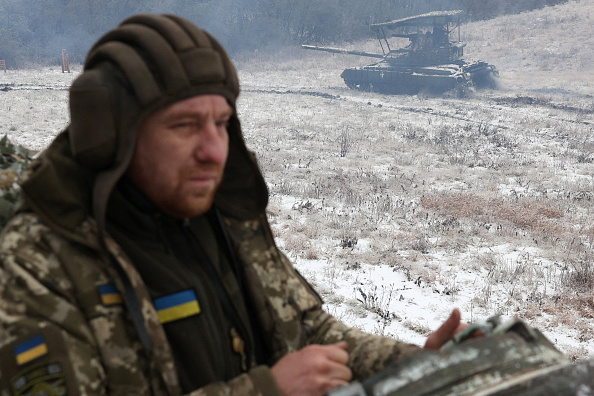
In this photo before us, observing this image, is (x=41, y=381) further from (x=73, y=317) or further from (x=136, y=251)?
(x=136, y=251)

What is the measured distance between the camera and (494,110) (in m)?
19.1

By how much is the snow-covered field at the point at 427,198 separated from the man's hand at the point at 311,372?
3544 millimetres

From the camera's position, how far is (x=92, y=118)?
1366 mm

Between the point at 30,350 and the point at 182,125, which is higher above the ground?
the point at 182,125

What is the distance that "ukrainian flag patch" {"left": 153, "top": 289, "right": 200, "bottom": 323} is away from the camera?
143 centimetres

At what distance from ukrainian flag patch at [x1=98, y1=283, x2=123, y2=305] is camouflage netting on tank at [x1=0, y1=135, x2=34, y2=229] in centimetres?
73

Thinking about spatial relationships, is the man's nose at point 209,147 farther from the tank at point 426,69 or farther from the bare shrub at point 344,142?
the tank at point 426,69

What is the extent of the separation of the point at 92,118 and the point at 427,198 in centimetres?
802

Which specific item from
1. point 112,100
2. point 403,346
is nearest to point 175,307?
point 112,100

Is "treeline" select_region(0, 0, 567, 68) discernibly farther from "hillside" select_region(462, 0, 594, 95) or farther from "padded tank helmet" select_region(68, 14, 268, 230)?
"padded tank helmet" select_region(68, 14, 268, 230)

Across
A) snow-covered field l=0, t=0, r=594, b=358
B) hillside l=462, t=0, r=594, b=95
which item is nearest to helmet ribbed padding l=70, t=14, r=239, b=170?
snow-covered field l=0, t=0, r=594, b=358

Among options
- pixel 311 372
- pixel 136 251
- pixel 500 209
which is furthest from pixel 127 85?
pixel 500 209

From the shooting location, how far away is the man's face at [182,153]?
143 cm

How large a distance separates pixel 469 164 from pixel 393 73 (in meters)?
13.5
